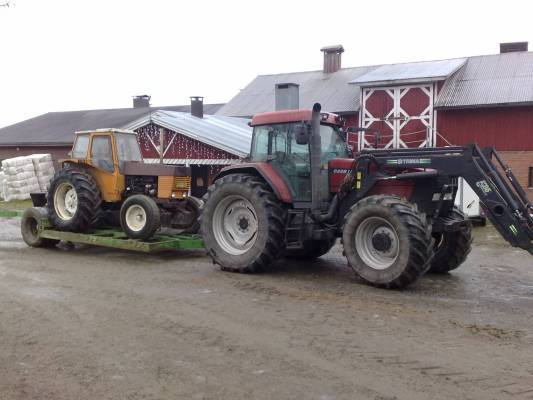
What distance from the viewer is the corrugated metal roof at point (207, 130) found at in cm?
1912

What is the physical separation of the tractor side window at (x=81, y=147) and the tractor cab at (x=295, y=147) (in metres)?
3.91

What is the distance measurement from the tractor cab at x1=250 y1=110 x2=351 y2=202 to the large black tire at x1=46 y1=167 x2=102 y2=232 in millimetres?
3510

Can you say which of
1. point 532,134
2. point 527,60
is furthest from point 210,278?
point 527,60

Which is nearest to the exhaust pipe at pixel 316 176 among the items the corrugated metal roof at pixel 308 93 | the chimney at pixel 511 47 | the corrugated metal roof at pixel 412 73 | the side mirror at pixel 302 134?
the side mirror at pixel 302 134

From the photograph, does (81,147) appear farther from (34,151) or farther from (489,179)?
(34,151)

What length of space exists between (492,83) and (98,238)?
17.7 m

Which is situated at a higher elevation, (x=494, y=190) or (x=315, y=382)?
(x=494, y=190)

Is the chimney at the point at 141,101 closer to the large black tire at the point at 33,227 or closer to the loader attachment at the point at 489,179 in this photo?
the large black tire at the point at 33,227

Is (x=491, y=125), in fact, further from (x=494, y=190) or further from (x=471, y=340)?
(x=471, y=340)

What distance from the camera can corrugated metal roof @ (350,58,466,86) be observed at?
2245cm

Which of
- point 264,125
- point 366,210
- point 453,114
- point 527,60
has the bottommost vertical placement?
point 366,210

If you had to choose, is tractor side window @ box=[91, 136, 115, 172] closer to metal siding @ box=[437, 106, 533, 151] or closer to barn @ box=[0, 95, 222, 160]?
metal siding @ box=[437, 106, 533, 151]

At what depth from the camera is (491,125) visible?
22000 millimetres

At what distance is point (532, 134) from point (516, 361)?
18285mm
